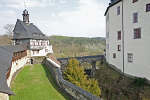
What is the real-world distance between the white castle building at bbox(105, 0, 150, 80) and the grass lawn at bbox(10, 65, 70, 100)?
10682 millimetres

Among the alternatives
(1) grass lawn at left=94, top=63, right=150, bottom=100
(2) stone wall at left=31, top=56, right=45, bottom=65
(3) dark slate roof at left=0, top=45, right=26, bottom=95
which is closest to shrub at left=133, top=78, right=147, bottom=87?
(1) grass lawn at left=94, top=63, right=150, bottom=100

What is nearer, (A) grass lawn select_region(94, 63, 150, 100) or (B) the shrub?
(A) grass lawn select_region(94, 63, 150, 100)

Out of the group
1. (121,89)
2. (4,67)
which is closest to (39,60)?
(4,67)

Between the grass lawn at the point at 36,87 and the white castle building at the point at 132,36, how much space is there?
10682mm

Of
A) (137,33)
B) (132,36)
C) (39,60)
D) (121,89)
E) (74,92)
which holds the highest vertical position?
(137,33)

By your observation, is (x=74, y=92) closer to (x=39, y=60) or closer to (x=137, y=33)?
(x=137, y=33)

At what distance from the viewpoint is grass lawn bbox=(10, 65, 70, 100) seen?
1104 cm

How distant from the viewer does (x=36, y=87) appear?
13031 millimetres

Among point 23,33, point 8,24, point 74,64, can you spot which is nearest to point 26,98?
point 74,64

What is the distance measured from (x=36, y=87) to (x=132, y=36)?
14139mm

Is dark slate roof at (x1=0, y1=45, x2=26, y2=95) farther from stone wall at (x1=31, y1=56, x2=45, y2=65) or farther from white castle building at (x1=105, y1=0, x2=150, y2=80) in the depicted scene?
white castle building at (x1=105, y1=0, x2=150, y2=80)

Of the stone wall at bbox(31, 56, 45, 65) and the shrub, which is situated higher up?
the stone wall at bbox(31, 56, 45, 65)

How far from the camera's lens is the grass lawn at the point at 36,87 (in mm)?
11039

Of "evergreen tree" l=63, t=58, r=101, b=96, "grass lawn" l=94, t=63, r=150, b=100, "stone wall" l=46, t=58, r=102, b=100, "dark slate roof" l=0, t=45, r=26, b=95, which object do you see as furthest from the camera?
"evergreen tree" l=63, t=58, r=101, b=96
